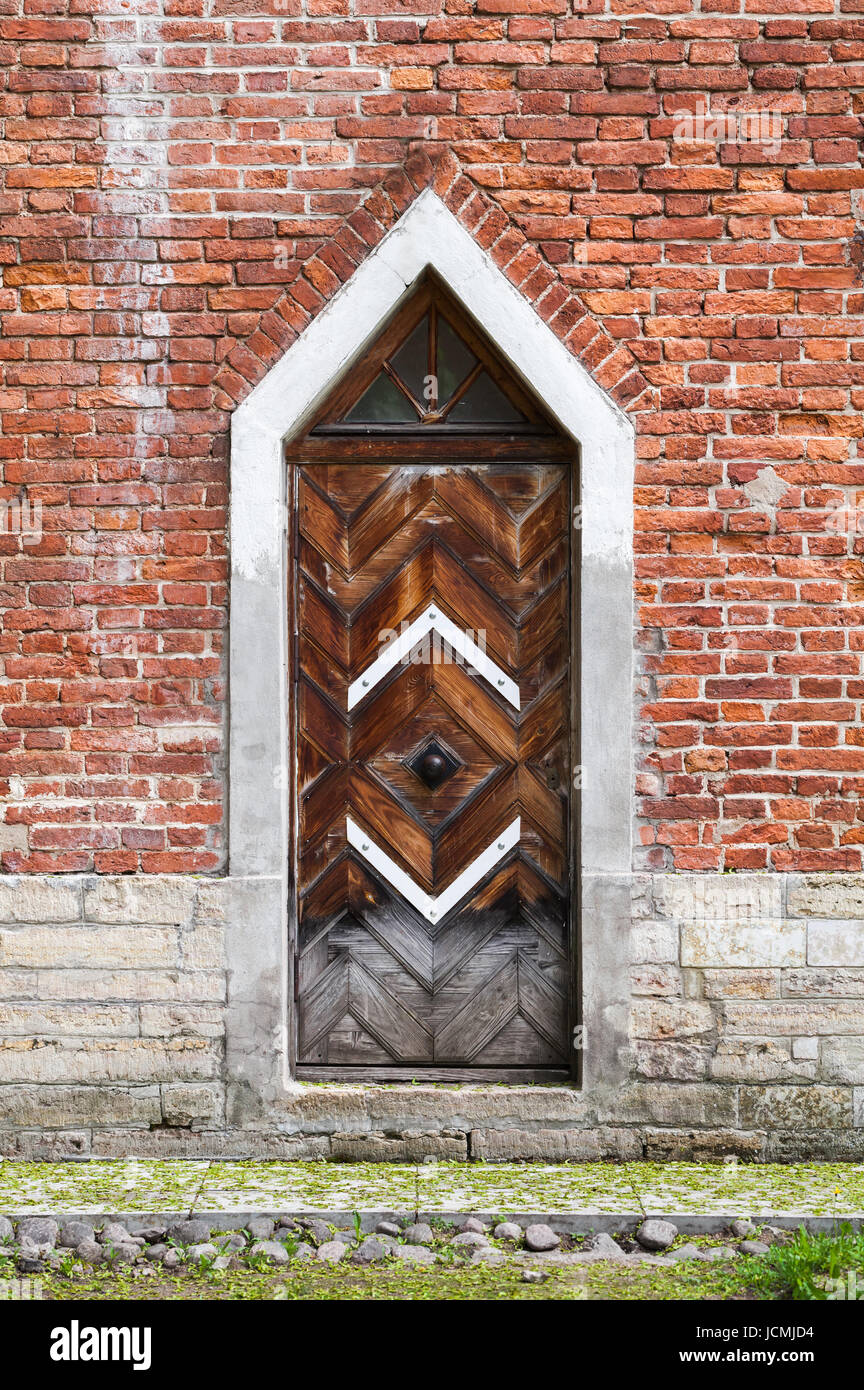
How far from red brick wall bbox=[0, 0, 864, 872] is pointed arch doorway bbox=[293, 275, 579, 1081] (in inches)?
13.8

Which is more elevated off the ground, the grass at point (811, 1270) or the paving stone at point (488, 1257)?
the grass at point (811, 1270)

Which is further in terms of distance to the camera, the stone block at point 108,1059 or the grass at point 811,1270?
the stone block at point 108,1059

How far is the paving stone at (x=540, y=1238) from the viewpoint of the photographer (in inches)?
139

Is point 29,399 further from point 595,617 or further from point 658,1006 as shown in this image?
point 658,1006

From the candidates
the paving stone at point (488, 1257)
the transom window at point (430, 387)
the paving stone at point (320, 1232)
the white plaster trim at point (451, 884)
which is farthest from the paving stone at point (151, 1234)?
the transom window at point (430, 387)

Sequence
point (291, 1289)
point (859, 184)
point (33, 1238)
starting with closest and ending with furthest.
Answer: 1. point (291, 1289)
2. point (33, 1238)
3. point (859, 184)

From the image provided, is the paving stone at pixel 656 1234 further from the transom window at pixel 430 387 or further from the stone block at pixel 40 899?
the transom window at pixel 430 387

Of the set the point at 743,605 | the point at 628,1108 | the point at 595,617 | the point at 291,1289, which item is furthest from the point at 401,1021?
the point at 743,605

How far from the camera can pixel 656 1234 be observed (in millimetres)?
3551

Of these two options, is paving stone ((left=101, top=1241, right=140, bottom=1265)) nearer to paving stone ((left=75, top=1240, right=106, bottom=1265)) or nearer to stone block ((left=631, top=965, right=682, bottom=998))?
paving stone ((left=75, top=1240, right=106, bottom=1265))

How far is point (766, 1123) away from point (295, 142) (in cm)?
395

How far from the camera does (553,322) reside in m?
4.23

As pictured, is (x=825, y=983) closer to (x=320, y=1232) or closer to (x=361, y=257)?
(x=320, y=1232)

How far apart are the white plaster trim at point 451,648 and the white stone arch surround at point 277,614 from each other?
34 cm
